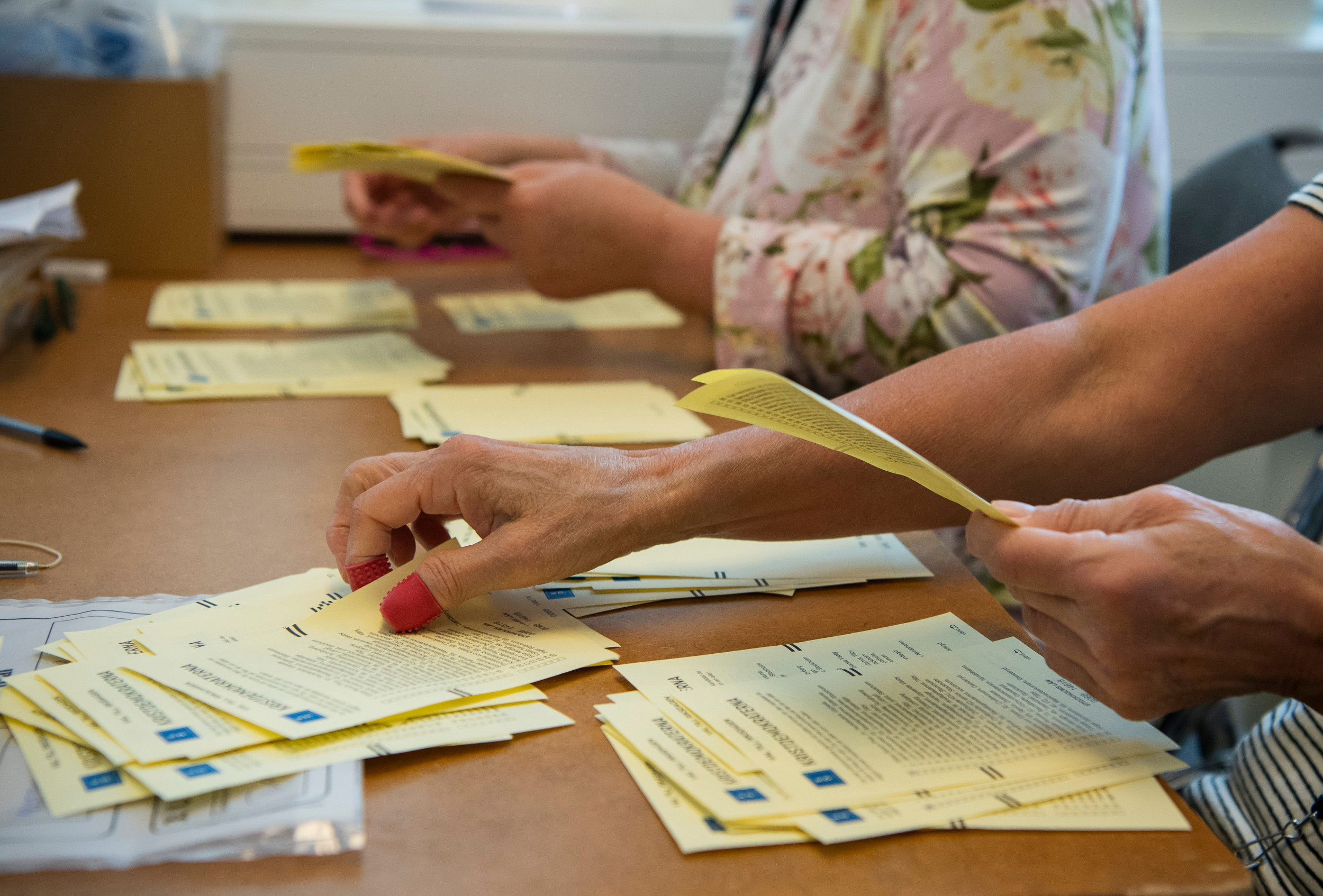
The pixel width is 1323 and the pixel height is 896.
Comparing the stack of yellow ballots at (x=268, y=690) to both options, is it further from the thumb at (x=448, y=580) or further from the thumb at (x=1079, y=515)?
the thumb at (x=1079, y=515)

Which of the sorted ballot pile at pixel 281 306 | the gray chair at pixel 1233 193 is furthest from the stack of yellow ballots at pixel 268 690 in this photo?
the gray chair at pixel 1233 193

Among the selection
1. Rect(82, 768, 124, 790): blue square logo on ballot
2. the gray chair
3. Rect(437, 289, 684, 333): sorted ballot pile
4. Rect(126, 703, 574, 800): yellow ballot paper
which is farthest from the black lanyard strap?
Rect(82, 768, 124, 790): blue square logo on ballot

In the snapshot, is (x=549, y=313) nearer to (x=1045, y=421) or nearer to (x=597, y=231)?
(x=597, y=231)

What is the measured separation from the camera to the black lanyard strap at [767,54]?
136 cm

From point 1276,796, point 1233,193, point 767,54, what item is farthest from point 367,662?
point 1233,193

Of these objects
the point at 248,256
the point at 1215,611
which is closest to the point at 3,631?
the point at 1215,611

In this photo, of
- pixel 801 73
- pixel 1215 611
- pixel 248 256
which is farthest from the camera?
pixel 248 256

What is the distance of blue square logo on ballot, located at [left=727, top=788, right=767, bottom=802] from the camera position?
515mm

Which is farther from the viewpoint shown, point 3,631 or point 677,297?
point 677,297

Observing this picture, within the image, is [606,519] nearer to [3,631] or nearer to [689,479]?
[689,479]

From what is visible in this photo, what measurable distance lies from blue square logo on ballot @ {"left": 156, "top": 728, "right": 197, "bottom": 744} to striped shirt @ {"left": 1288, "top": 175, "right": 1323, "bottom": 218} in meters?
0.79

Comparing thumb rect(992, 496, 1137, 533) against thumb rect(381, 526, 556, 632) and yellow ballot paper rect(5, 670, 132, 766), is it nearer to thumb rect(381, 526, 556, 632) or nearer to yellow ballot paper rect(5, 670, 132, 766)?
thumb rect(381, 526, 556, 632)

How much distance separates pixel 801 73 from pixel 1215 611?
0.87 meters

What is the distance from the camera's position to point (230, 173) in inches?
67.5
